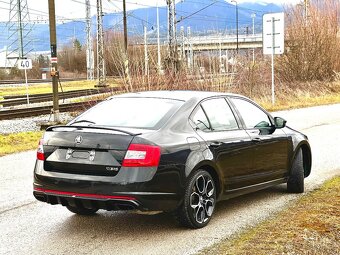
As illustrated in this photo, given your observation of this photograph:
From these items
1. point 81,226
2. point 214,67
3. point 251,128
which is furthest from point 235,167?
point 214,67

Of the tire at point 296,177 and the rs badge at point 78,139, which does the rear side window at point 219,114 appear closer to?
the tire at point 296,177

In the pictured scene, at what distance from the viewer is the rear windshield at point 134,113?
20.0 feet

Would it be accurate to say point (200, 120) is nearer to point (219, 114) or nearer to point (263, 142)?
point (219, 114)

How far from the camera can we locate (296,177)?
7816 mm

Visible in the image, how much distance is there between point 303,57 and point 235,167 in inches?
1221

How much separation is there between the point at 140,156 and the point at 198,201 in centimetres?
94

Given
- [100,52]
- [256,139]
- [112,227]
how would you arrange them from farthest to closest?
[100,52], [256,139], [112,227]

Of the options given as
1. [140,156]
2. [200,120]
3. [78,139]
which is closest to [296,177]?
[200,120]

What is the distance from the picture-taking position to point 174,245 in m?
5.53

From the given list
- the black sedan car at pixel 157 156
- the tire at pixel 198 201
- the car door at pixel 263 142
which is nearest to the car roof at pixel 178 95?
the black sedan car at pixel 157 156

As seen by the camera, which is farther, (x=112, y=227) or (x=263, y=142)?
(x=263, y=142)

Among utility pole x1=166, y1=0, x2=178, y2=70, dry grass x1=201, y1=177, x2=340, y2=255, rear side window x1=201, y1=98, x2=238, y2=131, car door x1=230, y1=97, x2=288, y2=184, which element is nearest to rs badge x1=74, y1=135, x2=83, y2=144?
rear side window x1=201, y1=98, x2=238, y2=131

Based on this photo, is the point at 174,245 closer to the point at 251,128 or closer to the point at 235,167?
the point at 235,167

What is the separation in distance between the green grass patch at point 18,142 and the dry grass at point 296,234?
8401 millimetres
